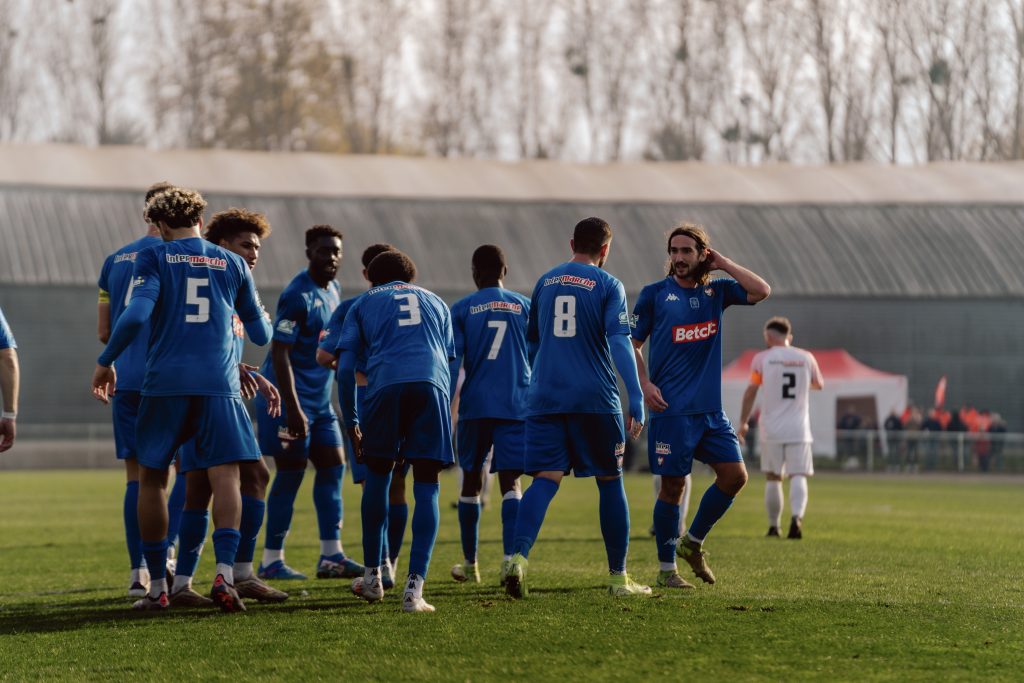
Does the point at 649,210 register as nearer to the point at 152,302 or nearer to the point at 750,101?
the point at 750,101

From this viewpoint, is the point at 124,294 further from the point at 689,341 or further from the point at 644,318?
the point at 689,341

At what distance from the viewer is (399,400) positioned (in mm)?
8016

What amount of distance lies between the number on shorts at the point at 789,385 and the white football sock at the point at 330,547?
5693 millimetres

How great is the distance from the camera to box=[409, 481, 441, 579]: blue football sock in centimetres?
788

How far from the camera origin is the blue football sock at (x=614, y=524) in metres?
8.52

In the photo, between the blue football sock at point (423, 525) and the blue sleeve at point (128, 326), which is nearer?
the blue sleeve at point (128, 326)

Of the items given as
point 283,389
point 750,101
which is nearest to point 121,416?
point 283,389

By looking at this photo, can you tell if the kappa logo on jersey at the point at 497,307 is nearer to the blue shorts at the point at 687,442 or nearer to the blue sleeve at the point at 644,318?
the blue sleeve at the point at 644,318

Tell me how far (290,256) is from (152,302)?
3403cm

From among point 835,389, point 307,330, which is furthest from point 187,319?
point 835,389

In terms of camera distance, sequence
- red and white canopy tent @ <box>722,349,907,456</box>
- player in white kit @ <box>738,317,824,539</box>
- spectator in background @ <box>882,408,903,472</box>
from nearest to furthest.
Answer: player in white kit @ <box>738,317,824,539</box>, spectator in background @ <box>882,408,903,472</box>, red and white canopy tent @ <box>722,349,907,456</box>

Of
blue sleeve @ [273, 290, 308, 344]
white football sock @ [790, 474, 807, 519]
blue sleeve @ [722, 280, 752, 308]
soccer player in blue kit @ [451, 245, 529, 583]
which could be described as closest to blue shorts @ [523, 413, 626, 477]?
soccer player in blue kit @ [451, 245, 529, 583]

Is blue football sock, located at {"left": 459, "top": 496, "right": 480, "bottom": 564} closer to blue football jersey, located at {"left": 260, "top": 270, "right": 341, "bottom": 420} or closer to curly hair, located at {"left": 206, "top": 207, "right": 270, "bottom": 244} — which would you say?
blue football jersey, located at {"left": 260, "top": 270, "right": 341, "bottom": 420}

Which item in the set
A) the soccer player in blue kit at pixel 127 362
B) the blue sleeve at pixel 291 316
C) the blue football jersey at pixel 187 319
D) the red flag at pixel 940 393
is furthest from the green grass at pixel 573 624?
the red flag at pixel 940 393
